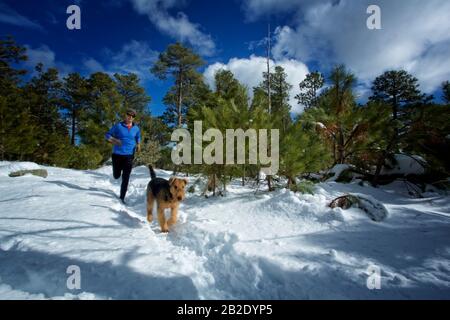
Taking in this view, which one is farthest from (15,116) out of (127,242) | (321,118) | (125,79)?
(321,118)

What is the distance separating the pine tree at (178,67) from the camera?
16203 mm

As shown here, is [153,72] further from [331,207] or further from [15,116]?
[331,207]

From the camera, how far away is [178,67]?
54.8 feet

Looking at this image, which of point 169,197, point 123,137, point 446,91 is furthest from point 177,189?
point 446,91

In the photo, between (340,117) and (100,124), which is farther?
(100,124)

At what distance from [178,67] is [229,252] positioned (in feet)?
54.5

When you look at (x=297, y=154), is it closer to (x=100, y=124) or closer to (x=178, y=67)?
(x=178, y=67)

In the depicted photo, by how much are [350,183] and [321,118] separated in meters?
2.60

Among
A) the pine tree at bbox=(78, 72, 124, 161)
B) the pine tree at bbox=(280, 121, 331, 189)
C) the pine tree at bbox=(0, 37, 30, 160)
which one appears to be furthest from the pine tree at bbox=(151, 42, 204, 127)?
the pine tree at bbox=(280, 121, 331, 189)

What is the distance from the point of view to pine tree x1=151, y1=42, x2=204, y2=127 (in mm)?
16203

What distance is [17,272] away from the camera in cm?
195

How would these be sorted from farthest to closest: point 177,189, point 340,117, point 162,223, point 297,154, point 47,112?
point 47,112, point 340,117, point 297,154, point 177,189, point 162,223

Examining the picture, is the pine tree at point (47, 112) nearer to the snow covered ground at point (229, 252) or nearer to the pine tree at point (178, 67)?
the pine tree at point (178, 67)

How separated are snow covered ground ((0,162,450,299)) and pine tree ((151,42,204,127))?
13.4 metres
